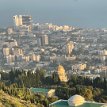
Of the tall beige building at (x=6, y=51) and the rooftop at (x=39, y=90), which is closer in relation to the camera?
the rooftop at (x=39, y=90)

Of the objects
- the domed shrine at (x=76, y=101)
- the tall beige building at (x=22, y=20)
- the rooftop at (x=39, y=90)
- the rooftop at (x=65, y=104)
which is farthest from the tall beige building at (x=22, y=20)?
the domed shrine at (x=76, y=101)

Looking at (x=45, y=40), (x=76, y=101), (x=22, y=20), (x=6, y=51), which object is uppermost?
(x=22, y=20)

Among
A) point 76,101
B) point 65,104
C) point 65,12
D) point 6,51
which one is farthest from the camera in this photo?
point 65,12

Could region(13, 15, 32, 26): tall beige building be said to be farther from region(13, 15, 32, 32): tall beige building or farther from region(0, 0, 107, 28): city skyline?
region(0, 0, 107, 28): city skyline

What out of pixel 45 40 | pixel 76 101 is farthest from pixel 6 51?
pixel 76 101

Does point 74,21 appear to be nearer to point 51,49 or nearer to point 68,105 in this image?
point 51,49

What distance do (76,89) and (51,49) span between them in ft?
77.9

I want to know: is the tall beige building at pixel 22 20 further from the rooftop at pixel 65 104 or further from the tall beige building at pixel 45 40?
the rooftop at pixel 65 104

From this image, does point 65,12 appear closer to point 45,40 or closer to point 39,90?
point 45,40

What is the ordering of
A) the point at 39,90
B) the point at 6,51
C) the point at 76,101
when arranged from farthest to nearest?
the point at 6,51, the point at 39,90, the point at 76,101

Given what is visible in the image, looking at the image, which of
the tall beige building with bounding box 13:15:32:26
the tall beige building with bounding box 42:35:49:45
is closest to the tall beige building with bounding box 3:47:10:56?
the tall beige building with bounding box 42:35:49:45

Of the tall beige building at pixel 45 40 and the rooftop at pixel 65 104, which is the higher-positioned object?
the tall beige building at pixel 45 40

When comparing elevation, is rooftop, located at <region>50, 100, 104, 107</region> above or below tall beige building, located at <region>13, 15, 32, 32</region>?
below

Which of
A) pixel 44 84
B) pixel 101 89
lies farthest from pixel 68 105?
pixel 44 84
